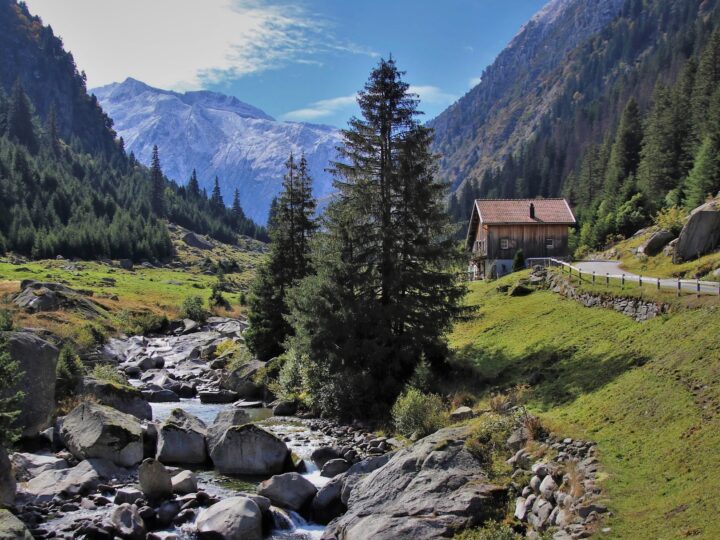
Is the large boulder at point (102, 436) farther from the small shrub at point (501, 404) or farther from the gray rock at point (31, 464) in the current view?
the small shrub at point (501, 404)

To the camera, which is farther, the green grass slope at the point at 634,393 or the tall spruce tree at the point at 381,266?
the tall spruce tree at the point at 381,266

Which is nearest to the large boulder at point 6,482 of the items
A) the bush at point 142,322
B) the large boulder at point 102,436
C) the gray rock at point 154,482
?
the gray rock at point 154,482

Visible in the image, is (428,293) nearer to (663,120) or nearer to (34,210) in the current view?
(663,120)

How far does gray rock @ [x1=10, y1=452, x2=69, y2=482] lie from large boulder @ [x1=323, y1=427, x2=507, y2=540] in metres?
11.3

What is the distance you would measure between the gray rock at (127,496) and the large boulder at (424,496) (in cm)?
697

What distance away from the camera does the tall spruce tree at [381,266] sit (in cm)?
3044

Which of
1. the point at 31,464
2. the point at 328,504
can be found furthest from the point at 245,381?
the point at 328,504

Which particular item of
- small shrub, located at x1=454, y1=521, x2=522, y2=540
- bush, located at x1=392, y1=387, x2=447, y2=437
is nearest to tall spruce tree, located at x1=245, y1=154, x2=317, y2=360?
bush, located at x1=392, y1=387, x2=447, y2=437

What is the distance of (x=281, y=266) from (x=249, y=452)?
76.3 feet

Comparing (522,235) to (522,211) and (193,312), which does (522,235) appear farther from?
(193,312)

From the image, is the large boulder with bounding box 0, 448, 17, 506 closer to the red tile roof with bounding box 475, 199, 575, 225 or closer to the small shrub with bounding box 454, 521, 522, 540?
the small shrub with bounding box 454, 521, 522, 540

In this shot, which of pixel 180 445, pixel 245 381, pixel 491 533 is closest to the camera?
pixel 491 533

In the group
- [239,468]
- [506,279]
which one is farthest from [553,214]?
[239,468]

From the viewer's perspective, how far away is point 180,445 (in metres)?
25.2
